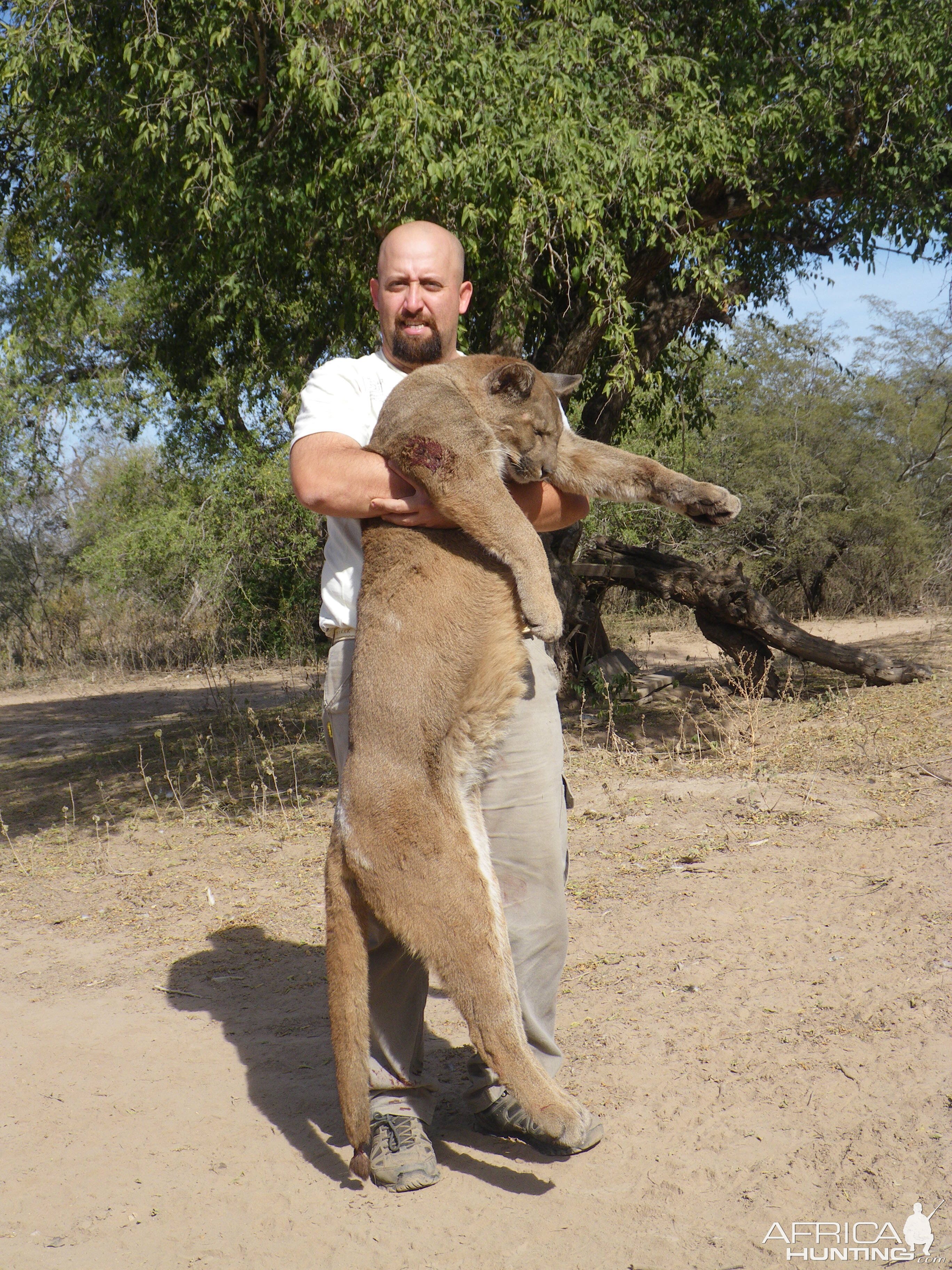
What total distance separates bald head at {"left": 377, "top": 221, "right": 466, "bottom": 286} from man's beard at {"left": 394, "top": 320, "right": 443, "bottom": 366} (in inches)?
6.9

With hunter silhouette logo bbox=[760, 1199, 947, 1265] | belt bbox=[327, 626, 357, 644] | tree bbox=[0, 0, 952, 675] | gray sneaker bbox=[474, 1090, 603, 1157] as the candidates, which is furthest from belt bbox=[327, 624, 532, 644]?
tree bbox=[0, 0, 952, 675]

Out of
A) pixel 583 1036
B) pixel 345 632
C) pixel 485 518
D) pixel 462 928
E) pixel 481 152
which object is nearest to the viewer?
pixel 462 928

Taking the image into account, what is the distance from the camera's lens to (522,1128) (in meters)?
2.90

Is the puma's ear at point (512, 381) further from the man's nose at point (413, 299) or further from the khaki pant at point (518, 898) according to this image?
the khaki pant at point (518, 898)

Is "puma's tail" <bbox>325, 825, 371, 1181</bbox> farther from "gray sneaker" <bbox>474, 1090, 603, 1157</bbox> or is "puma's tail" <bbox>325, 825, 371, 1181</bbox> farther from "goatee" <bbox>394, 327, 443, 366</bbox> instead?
"goatee" <bbox>394, 327, 443, 366</bbox>

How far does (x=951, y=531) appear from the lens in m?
19.3

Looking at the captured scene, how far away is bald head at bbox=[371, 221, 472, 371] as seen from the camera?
3.07 metres

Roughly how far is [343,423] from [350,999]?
67.7 inches

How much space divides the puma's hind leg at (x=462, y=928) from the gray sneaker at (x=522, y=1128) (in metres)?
0.08

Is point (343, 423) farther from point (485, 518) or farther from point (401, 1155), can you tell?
point (401, 1155)

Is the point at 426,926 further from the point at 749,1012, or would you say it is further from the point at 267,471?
the point at 267,471

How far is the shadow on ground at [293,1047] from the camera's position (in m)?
2.97

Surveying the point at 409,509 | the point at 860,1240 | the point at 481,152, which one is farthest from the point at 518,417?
the point at 481,152

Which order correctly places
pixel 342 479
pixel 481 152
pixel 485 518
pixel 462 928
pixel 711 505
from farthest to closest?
1. pixel 481 152
2. pixel 711 505
3. pixel 485 518
4. pixel 342 479
5. pixel 462 928
